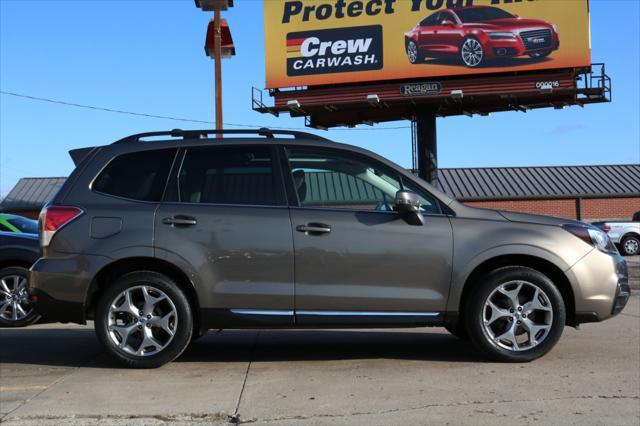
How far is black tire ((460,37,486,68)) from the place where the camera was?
30047 mm

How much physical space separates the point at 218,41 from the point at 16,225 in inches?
387

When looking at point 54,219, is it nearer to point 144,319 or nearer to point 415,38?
point 144,319

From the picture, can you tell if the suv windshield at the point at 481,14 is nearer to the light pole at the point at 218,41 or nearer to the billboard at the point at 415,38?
the billboard at the point at 415,38

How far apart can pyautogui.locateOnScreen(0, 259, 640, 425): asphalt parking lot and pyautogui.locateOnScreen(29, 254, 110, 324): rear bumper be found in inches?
20.9

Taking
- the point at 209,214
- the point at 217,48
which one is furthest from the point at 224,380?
the point at 217,48

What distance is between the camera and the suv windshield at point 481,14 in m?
30.0

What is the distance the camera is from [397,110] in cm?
3391

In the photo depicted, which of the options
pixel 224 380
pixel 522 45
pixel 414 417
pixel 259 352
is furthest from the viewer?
pixel 522 45

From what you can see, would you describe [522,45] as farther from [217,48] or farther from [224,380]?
[224,380]

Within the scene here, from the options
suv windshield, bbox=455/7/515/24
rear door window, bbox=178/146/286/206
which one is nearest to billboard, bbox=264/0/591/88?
suv windshield, bbox=455/7/515/24

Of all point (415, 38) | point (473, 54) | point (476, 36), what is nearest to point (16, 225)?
point (415, 38)

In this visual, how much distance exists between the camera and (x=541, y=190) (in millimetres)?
42094

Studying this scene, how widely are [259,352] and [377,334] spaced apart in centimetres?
150

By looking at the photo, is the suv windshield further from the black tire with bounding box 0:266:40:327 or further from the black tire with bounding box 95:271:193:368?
the black tire with bounding box 95:271:193:368
